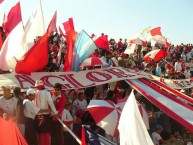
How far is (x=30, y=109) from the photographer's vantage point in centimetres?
740

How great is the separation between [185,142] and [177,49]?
56.8 ft

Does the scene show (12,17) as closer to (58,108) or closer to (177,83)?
(58,108)

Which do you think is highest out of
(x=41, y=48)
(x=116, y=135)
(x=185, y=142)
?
(x=41, y=48)

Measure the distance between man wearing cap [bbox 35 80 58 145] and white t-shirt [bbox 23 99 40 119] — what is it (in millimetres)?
223

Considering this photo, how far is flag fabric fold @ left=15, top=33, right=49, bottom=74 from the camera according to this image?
9.59 meters

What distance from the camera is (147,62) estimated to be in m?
19.1

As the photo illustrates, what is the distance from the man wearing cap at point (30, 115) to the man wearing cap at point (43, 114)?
0.10 metres

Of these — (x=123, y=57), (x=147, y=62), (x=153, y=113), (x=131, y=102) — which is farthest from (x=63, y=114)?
(x=147, y=62)

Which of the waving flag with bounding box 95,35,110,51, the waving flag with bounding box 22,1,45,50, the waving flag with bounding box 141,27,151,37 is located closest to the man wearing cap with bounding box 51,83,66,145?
the waving flag with bounding box 22,1,45,50

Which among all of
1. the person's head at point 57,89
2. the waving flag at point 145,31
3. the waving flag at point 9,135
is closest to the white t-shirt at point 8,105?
the waving flag at point 9,135

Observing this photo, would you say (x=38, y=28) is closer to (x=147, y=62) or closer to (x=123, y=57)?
(x=123, y=57)

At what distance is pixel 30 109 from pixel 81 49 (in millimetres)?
3898

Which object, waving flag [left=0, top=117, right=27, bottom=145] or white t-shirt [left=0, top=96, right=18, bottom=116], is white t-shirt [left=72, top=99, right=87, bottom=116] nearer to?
white t-shirt [left=0, top=96, right=18, bottom=116]

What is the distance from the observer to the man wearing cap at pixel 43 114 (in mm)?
7625
